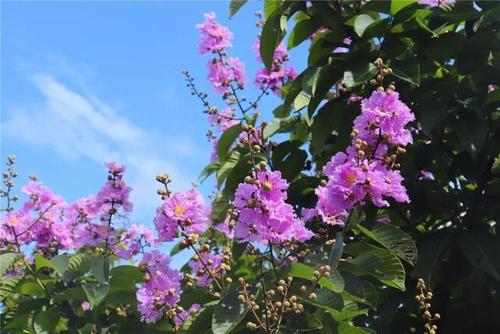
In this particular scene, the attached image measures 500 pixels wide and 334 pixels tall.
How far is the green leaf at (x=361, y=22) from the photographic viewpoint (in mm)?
2176

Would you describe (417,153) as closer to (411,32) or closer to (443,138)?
(443,138)

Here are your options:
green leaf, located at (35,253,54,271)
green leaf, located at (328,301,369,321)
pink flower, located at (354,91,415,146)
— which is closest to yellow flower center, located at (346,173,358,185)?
pink flower, located at (354,91,415,146)

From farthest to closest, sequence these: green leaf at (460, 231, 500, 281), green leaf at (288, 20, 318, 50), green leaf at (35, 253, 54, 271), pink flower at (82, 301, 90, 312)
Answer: pink flower at (82, 301, 90, 312)
green leaf at (288, 20, 318, 50)
green leaf at (35, 253, 54, 271)
green leaf at (460, 231, 500, 281)

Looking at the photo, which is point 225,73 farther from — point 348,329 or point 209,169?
point 348,329

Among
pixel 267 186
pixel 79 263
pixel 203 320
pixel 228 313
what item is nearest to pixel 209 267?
pixel 203 320

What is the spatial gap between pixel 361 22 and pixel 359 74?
0.19m

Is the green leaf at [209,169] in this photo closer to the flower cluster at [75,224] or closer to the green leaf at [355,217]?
the flower cluster at [75,224]

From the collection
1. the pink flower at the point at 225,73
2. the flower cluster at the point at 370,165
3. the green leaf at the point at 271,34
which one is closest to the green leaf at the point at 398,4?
the green leaf at the point at 271,34

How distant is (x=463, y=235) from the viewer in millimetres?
2135

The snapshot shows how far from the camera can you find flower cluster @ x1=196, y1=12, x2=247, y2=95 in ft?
9.72

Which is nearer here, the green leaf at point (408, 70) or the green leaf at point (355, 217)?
the green leaf at point (355, 217)

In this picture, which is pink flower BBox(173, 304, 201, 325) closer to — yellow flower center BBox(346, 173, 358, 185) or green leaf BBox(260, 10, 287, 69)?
yellow flower center BBox(346, 173, 358, 185)

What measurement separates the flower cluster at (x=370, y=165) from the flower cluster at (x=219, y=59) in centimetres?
132

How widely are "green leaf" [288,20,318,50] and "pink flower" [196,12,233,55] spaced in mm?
512
